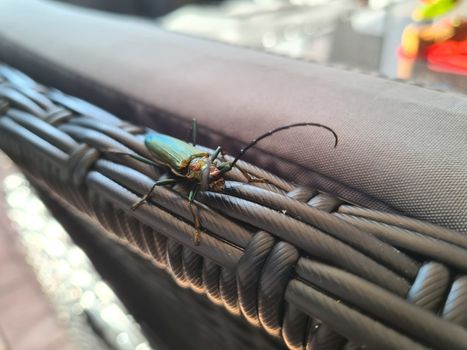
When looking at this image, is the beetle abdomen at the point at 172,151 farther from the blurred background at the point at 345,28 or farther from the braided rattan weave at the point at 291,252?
the blurred background at the point at 345,28

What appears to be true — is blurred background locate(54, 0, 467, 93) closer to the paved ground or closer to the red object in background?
the red object in background

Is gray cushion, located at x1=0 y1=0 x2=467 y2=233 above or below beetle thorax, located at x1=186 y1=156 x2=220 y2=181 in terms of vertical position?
above

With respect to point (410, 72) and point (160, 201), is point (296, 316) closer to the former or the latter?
point (160, 201)

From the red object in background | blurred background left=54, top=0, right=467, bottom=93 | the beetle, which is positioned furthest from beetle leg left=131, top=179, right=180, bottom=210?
the red object in background

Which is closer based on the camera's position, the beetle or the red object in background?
the beetle

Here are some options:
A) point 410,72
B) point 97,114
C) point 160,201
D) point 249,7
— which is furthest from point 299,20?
point 160,201

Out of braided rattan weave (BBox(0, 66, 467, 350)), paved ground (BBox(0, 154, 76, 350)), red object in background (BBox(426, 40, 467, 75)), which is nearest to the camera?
braided rattan weave (BBox(0, 66, 467, 350))

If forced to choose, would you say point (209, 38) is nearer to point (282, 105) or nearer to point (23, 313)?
point (282, 105)
